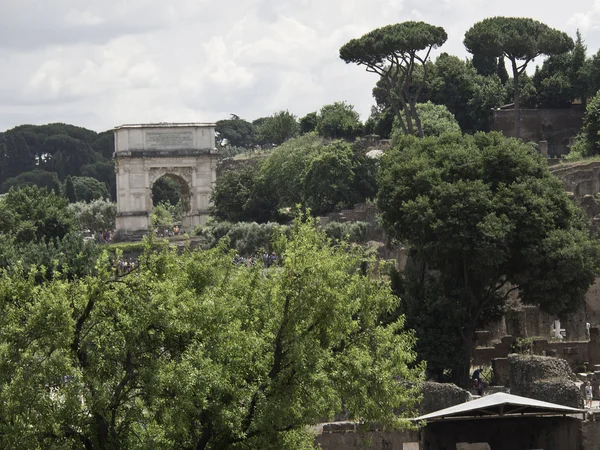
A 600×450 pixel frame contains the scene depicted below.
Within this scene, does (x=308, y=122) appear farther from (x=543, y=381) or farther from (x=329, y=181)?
(x=543, y=381)

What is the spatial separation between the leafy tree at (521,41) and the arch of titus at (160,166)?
1699 centimetres

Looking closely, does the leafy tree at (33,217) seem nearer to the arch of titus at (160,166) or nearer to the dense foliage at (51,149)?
the arch of titus at (160,166)

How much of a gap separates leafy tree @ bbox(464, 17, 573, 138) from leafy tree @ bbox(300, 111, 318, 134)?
2496 cm

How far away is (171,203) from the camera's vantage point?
440 ft

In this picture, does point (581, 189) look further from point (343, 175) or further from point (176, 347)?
point (176, 347)

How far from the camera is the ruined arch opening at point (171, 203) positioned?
97.4 metres

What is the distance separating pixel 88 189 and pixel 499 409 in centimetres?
10984

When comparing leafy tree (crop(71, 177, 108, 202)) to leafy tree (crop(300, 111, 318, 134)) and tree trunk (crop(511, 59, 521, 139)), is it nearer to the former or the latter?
leafy tree (crop(300, 111, 318, 134))

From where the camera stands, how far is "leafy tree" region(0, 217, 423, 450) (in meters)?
31.0

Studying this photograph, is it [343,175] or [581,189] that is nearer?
[581,189]

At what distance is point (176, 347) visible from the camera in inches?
1277

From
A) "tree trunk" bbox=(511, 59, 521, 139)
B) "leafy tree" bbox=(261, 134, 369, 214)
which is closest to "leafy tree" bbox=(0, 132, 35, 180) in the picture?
"leafy tree" bbox=(261, 134, 369, 214)

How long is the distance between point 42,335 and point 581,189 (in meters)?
43.1

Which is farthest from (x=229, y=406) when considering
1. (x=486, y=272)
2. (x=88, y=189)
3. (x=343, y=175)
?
(x=88, y=189)
